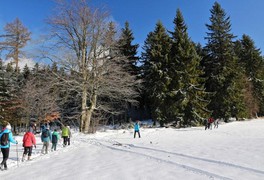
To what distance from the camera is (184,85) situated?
33750mm

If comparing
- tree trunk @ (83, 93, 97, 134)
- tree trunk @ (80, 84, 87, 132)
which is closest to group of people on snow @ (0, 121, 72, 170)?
tree trunk @ (83, 93, 97, 134)

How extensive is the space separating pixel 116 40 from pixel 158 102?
10.6 meters

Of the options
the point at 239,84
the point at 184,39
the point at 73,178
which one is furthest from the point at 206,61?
the point at 73,178

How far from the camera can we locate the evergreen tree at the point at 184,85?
32.7m

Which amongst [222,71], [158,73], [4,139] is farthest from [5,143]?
[222,71]

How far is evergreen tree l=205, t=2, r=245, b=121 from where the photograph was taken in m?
37.7

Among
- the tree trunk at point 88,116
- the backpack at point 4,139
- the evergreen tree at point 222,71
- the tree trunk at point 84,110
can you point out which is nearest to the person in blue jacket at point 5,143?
the backpack at point 4,139

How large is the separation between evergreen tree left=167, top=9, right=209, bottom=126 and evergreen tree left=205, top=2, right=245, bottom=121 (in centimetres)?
442

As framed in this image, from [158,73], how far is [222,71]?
11278 mm

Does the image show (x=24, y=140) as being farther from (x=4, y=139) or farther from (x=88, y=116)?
(x=88, y=116)

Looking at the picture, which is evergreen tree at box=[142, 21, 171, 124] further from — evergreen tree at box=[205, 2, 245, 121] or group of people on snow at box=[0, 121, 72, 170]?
group of people on snow at box=[0, 121, 72, 170]

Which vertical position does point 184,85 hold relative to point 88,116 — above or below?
above

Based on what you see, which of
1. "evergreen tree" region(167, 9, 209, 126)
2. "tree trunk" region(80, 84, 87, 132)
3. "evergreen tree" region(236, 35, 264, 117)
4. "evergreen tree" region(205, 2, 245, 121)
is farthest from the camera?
"evergreen tree" region(236, 35, 264, 117)

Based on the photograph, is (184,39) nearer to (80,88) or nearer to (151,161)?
(80,88)
